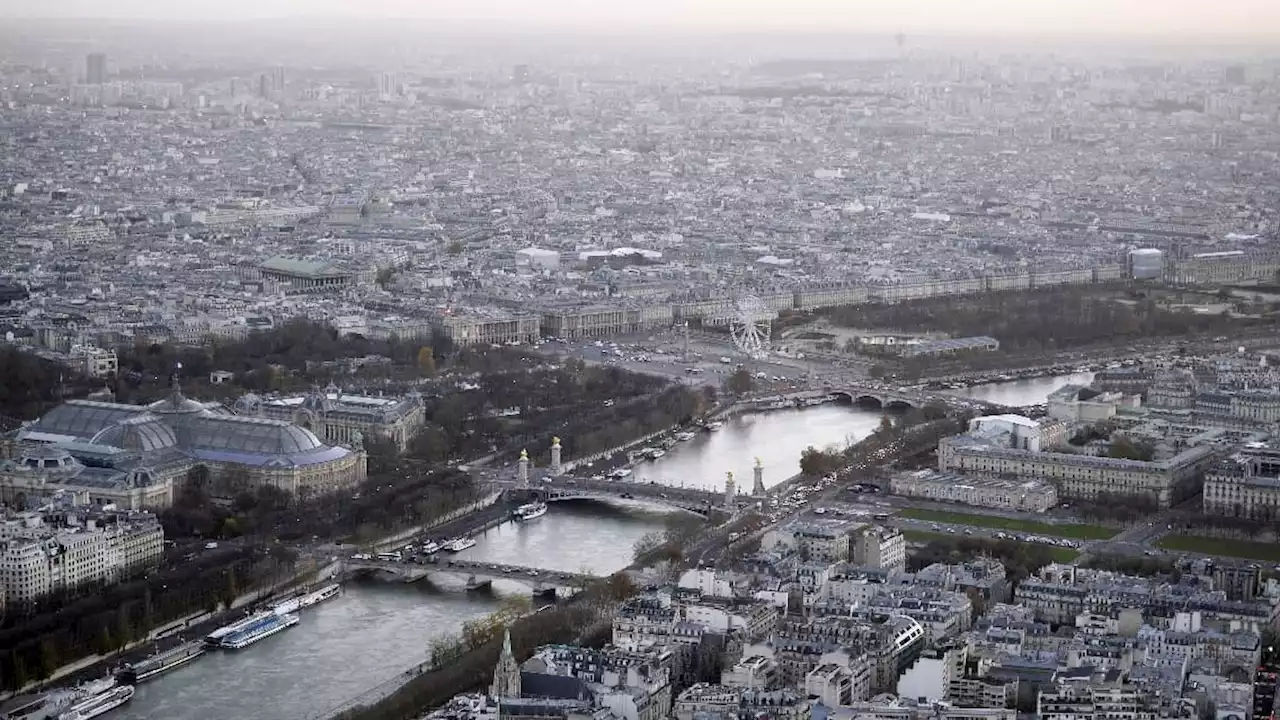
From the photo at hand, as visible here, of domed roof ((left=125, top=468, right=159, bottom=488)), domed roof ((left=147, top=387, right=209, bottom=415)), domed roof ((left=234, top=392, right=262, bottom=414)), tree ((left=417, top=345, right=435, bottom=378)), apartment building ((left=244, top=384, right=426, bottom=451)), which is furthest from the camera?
tree ((left=417, top=345, right=435, bottom=378))

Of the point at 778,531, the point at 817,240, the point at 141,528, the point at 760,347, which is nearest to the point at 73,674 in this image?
the point at 141,528

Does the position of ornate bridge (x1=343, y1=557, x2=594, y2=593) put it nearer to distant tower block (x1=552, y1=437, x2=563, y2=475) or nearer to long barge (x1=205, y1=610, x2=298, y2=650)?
long barge (x1=205, y1=610, x2=298, y2=650)

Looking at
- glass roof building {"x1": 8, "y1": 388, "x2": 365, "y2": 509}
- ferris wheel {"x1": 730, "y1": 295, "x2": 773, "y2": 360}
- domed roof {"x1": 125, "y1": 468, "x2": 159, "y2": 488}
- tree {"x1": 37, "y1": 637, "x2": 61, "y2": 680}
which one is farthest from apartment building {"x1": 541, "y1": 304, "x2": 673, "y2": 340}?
tree {"x1": 37, "y1": 637, "x2": 61, "y2": 680}

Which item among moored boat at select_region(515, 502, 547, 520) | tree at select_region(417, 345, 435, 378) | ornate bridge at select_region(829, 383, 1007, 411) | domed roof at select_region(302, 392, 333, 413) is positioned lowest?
ornate bridge at select_region(829, 383, 1007, 411)

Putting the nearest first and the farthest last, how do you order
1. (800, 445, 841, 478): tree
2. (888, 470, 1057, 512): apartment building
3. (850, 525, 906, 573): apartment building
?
(850, 525, 906, 573): apartment building < (888, 470, 1057, 512): apartment building < (800, 445, 841, 478): tree

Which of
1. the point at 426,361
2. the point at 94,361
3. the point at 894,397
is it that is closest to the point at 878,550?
the point at 894,397

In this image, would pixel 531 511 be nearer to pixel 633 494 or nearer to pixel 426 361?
pixel 633 494

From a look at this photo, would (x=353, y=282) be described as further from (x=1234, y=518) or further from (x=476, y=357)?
(x=1234, y=518)
